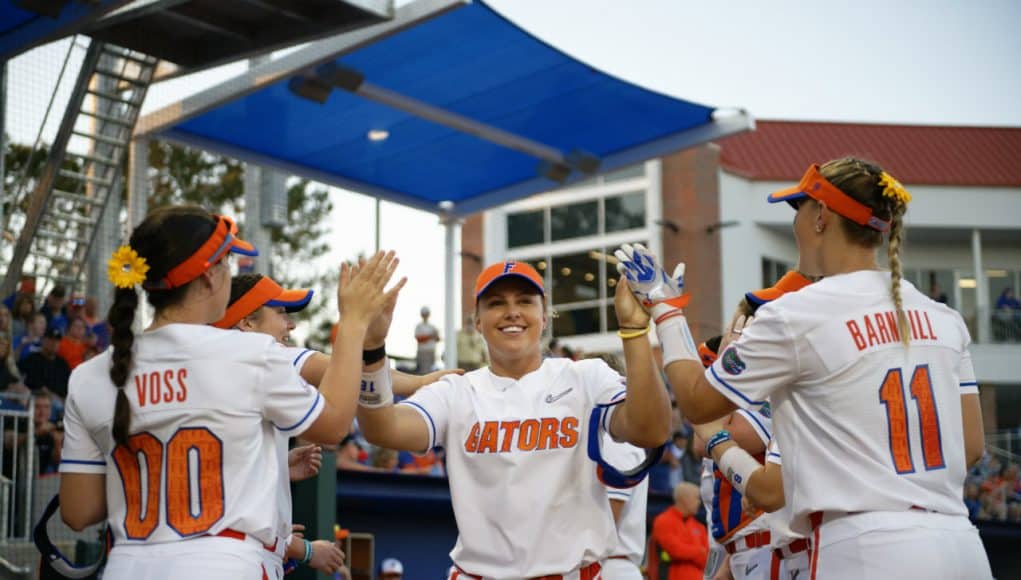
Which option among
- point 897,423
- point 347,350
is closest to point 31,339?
point 347,350

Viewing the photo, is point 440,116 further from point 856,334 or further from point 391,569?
point 856,334

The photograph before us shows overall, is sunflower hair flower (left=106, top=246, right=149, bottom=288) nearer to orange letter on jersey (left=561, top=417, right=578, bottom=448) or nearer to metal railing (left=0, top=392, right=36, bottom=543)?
orange letter on jersey (left=561, top=417, right=578, bottom=448)

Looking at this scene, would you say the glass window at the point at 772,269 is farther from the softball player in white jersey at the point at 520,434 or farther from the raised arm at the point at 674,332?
the raised arm at the point at 674,332

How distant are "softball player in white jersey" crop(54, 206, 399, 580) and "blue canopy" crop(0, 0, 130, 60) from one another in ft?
26.0

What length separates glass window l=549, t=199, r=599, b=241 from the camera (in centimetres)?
4118

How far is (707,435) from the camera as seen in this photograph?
207 inches

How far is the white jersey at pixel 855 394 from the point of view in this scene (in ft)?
13.1

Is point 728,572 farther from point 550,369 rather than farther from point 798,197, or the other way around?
point 798,197

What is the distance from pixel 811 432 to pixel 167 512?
2154 mm

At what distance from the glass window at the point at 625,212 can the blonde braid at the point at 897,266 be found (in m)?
35.6

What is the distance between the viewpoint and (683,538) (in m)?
12.6

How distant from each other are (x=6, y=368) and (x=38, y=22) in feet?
11.5

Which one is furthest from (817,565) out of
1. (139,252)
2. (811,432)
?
(139,252)

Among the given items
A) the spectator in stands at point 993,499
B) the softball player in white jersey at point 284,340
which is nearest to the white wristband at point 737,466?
the softball player in white jersey at point 284,340
